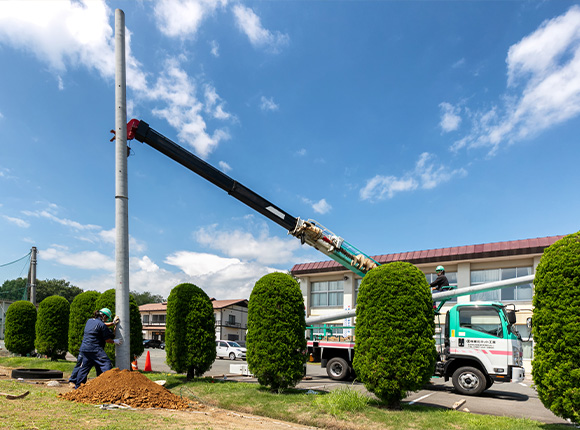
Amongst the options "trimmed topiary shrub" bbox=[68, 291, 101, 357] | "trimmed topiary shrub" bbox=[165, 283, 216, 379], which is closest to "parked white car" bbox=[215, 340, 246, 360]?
Answer: "trimmed topiary shrub" bbox=[68, 291, 101, 357]

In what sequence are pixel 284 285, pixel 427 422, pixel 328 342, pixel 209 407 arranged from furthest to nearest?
pixel 328 342 < pixel 284 285 < pixel 209 407 < pixel 427 422

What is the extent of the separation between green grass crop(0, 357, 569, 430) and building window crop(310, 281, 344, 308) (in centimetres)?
2150

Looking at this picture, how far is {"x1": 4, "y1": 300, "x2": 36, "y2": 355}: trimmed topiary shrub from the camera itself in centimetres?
1939

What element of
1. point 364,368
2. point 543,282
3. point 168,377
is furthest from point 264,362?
→ point 543,282

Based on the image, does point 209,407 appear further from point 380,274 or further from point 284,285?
point 380,274

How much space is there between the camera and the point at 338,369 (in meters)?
15.2

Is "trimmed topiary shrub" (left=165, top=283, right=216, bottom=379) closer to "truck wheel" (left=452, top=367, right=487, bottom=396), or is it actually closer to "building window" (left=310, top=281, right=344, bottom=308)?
"truck wheel" (left=452, top=367, right=487, bottom=396)

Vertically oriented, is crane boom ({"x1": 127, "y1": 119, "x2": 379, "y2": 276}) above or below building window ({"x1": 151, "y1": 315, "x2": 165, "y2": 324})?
above

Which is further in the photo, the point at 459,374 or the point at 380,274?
the point at 459,374

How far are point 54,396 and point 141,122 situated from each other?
706 centimetres

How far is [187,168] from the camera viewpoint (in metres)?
13.3

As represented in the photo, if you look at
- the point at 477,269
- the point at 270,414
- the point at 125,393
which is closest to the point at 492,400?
the point at 270,414

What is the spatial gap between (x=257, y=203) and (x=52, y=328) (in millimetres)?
10448

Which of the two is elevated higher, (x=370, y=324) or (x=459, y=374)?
(x=370, y=324)
